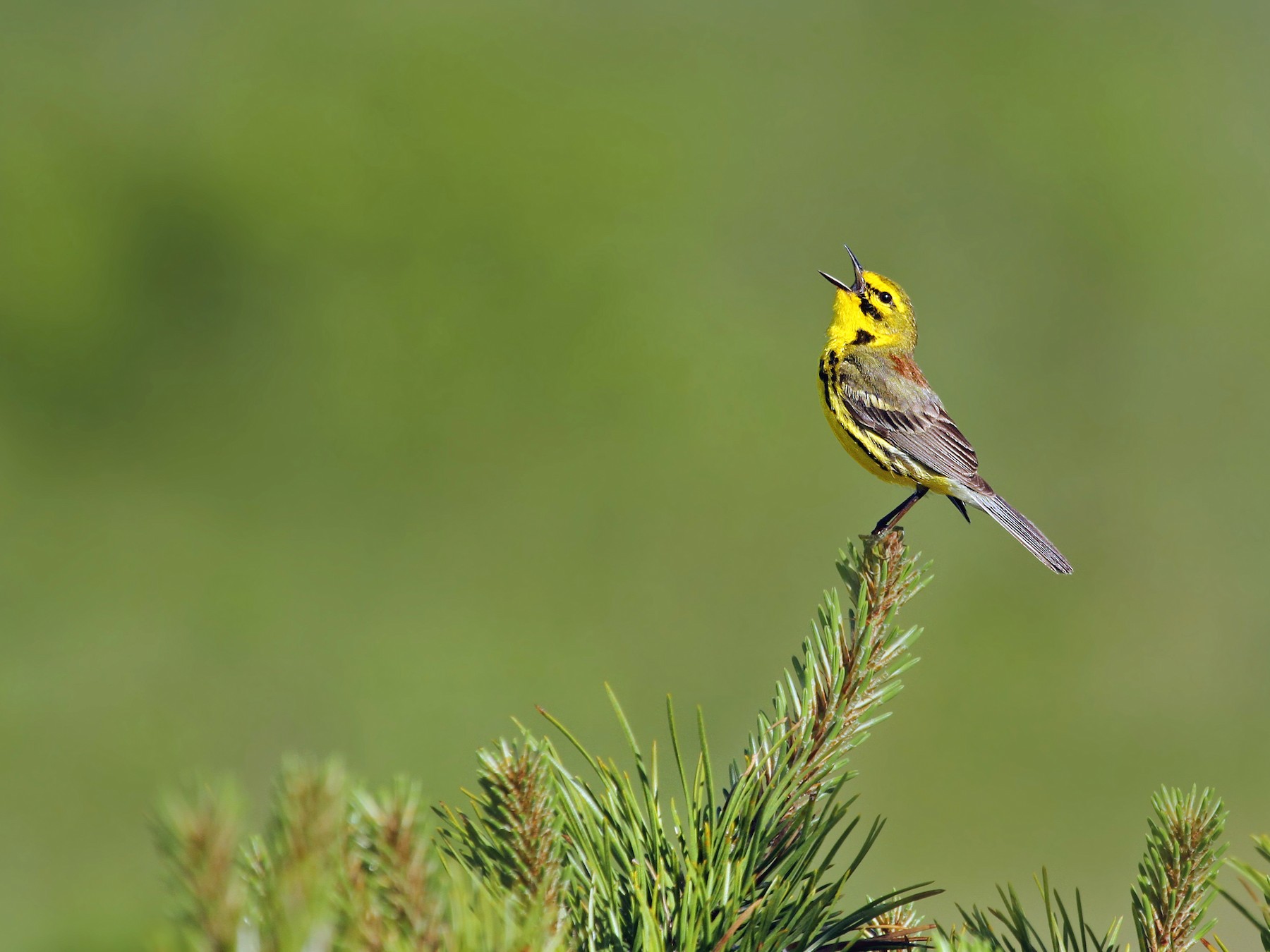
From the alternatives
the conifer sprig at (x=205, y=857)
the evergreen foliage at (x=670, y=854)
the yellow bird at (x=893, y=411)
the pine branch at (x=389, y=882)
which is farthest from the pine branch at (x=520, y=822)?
the yellow bird at (x=893, y=411)

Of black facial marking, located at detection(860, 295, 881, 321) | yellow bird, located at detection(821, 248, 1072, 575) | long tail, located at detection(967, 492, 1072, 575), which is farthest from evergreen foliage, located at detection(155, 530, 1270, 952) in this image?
black facial marking, located at detection(860, 295, 881, 321)

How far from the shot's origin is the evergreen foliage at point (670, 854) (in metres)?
0.49

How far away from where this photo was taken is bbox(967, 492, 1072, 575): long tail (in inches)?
84.6

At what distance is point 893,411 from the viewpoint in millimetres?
2225

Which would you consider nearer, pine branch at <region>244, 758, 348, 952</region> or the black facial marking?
pine branch at <region>244, 758, 348, 952</region>

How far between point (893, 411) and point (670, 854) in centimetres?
157

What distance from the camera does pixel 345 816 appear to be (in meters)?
0.54

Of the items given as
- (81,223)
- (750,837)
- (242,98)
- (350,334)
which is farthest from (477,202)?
(750,837)

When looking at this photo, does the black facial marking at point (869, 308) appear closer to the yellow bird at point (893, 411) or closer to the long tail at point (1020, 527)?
the yellow bird at point (893, 411)

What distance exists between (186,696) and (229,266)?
2.00m

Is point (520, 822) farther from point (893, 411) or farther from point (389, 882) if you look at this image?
point (893, 411)

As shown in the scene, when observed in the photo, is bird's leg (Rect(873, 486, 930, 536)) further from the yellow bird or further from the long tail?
the long tail

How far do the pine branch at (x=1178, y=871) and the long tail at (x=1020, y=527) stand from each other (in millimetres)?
1396

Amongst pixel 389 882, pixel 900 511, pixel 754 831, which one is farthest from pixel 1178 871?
pixel 900 511
